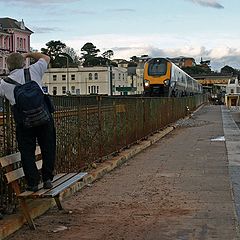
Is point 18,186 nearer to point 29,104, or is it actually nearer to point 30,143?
point 30,143

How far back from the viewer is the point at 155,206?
8125mm

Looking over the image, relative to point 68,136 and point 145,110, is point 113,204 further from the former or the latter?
point 145,110

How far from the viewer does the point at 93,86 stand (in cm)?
10650

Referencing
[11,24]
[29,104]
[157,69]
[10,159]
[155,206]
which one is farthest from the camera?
[11,24]

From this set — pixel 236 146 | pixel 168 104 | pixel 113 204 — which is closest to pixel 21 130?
pixel 113 204

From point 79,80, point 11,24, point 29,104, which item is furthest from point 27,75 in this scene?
point 79,80

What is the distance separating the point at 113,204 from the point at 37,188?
1.67 meters

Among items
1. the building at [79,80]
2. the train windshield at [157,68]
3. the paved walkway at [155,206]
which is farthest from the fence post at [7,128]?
the building at [79,80]

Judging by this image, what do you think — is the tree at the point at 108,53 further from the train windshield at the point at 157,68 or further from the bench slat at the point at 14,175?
the bench slat at the point at 14,175

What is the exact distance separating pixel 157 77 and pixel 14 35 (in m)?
60.8

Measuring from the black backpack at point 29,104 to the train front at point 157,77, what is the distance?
33569 mm

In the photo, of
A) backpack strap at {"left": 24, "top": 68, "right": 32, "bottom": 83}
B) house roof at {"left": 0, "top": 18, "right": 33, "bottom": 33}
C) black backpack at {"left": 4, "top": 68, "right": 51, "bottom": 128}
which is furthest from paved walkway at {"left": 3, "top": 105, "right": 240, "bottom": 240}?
house roof at {"left": 0, "top": 18, "right": 33, "bottom": 33}

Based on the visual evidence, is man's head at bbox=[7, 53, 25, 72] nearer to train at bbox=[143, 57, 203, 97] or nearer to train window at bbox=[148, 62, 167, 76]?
train at bbox=[143, 57, 203, 97]

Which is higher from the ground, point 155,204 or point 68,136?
point 68,136
